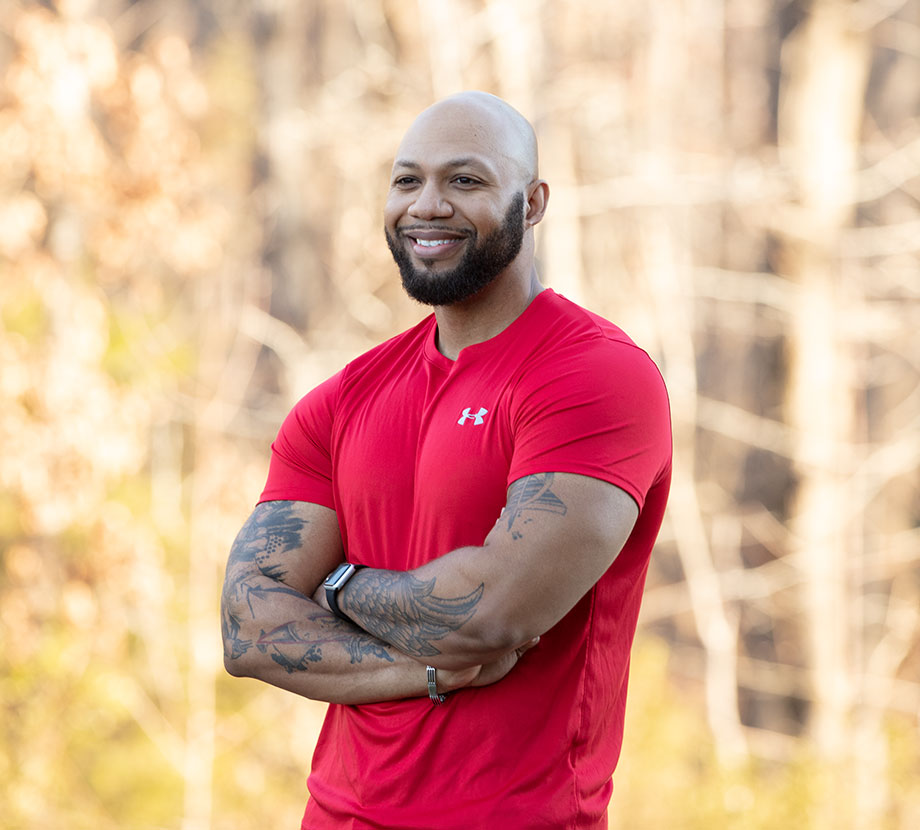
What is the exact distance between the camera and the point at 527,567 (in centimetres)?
193

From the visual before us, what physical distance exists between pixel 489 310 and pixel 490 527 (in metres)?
0.47

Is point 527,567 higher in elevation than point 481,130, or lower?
lower

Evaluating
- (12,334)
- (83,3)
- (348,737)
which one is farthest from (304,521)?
(83,3)

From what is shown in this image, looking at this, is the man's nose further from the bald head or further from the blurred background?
the blurred background

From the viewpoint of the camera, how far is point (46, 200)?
280 inches

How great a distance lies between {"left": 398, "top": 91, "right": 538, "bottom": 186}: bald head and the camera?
226 cm

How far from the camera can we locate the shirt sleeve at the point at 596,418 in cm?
196

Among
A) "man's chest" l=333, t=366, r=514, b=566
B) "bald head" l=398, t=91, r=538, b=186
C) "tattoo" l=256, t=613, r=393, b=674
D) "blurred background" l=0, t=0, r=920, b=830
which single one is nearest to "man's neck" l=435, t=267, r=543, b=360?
"man's chest" l=333, t=366, r=514, b=566

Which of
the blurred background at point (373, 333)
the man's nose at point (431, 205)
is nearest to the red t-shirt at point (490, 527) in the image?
the man's nose at point (431, 205)

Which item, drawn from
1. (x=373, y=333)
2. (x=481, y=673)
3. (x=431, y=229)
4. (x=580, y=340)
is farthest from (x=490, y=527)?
(x=373, y=333)

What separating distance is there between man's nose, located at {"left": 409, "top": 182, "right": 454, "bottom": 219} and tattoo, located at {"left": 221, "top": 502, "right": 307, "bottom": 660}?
2.19ft

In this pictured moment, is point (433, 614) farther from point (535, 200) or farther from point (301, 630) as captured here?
point (535, 200)

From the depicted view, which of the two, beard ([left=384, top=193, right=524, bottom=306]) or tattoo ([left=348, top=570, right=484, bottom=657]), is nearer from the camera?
tattoo ([left=348, top=570, right=484, bottom=657])

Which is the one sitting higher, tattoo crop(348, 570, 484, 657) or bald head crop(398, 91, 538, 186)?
bald head crop(398, 91, 538, 186)
